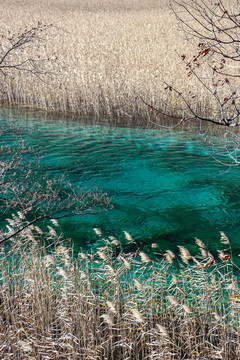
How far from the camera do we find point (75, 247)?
6000 mm

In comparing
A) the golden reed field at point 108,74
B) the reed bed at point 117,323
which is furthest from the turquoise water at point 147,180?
the reed bed at point 117,323

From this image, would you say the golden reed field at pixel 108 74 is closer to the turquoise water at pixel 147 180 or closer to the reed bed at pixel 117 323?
the turquoise water at pixel 147 180

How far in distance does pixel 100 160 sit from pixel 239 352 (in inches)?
260

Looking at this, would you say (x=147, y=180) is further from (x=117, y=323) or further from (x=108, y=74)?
(x=108, y=74)

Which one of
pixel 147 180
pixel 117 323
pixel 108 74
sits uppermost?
pixel 108 74

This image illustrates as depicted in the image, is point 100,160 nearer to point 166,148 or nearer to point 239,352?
point 166,148

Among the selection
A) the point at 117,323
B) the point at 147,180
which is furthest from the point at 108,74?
the point at 117,323

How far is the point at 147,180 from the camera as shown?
8.48m

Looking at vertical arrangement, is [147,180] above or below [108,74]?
below

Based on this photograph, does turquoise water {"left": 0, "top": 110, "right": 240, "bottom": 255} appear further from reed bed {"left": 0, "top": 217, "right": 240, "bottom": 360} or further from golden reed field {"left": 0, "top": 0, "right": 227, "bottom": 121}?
reed bed {"left": 0, "top": 217, "right": 240, "bottom": 360}

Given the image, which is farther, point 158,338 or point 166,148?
point 166,148

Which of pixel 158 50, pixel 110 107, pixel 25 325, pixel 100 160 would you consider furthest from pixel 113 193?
pixel 158 50

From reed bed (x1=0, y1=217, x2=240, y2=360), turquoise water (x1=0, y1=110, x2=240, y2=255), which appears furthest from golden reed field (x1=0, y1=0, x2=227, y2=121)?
reed bed (x1=0, y1=217, x2=240, y2=360)

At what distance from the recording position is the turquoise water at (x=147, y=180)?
21.4ft
